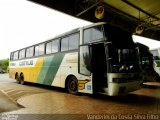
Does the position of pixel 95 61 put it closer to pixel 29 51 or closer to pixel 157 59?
pixel 29 51

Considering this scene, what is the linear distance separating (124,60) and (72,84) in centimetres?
311

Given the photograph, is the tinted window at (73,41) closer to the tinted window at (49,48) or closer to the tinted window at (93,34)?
the tinted window at (93,34)

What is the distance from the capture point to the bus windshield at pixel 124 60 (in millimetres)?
7574

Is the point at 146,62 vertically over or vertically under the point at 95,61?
over

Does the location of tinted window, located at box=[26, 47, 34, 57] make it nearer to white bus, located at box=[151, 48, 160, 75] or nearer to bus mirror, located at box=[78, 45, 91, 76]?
bus mirror, located at box=[78, 45, 91, 76]

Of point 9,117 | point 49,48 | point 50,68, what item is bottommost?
point 9,117

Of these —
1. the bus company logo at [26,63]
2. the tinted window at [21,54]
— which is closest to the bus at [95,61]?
the bus company logo at [26,63]

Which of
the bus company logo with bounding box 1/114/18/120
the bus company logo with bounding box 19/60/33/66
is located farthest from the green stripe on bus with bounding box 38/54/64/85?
the bus company logo with bounding box 1/114/18/120

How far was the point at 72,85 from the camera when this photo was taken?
32.0ft

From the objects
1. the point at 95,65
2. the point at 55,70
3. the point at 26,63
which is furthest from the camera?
the point at 26,63

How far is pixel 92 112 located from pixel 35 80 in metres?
8.28

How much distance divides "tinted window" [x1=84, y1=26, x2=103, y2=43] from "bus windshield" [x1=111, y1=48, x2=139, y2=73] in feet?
3.33

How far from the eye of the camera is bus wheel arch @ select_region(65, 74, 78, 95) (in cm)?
953

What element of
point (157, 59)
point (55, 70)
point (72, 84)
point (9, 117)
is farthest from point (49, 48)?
point (157, 59)
